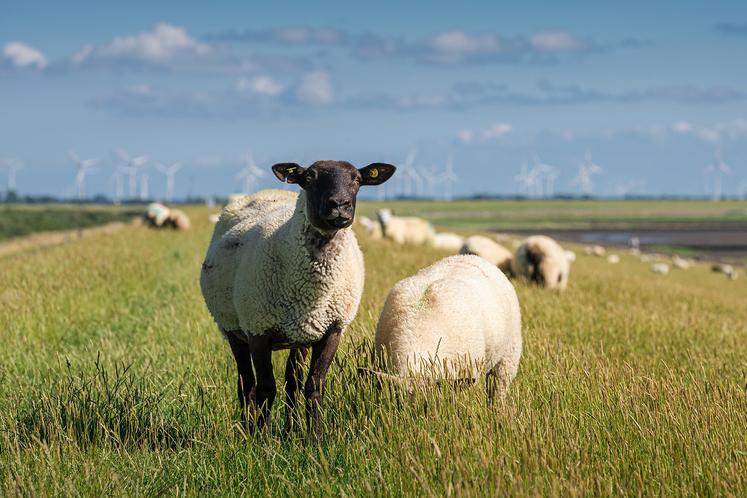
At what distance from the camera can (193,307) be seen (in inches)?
502

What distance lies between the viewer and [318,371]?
689cm

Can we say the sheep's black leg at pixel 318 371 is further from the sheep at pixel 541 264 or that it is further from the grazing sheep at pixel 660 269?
the grazing sheep at pixel 660 269

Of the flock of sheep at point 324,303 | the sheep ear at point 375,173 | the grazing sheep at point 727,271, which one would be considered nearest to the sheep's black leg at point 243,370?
the flock of sheep at point 324,303

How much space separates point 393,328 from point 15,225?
2808 inches

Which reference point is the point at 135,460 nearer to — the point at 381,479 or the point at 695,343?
the point at 381,479

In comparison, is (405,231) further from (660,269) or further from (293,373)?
(293,373)

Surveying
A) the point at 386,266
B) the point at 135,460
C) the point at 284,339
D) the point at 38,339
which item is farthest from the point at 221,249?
the point at 386,266

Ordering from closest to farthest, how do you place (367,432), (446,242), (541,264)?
(367,432), (541,264), (446,242)

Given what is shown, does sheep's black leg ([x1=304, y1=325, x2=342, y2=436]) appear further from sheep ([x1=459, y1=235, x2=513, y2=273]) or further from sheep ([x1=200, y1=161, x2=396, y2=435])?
sheep ([x1=459, y1=235, x2=513, y2=273])

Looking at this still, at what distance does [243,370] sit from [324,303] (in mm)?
1249

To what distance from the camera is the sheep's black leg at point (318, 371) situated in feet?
22.2

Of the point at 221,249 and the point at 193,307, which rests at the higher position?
the point at 221,249

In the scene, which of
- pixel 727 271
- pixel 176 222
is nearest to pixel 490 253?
pixel 727 271

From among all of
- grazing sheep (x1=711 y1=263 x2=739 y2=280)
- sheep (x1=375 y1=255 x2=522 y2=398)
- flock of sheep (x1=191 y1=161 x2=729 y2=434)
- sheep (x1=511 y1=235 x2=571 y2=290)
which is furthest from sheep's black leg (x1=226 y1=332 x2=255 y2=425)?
grazing sheep (x1=711 y1=263 x2=739 y2=280)
